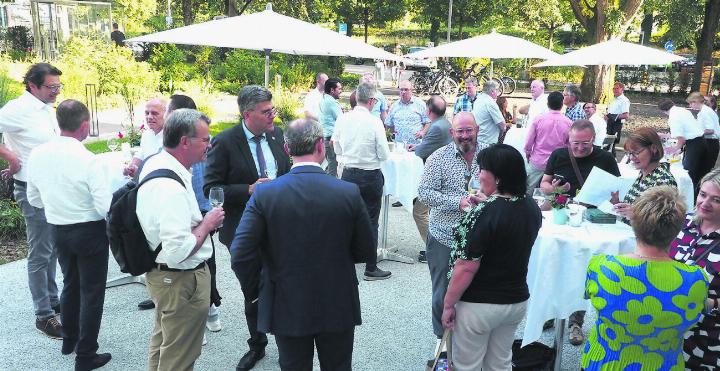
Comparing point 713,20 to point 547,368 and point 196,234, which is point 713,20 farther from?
point 196,234

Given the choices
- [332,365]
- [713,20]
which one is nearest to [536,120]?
[332,365]

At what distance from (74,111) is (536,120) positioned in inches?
191

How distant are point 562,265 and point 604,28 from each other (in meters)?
16.1

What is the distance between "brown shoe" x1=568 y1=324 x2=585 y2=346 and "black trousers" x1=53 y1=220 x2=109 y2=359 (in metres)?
3.47

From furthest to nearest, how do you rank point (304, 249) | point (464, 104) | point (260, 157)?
point (464, 104) < point (260, 157) < point (304, 249)

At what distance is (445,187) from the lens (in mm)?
3756

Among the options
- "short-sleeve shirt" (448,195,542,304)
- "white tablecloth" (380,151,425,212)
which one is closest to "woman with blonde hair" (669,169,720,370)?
"short-sleeve shirt" (448,195,542,304)

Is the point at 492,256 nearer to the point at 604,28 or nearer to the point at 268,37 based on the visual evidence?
→ the point at 268,37

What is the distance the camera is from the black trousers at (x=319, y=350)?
2.62 metres

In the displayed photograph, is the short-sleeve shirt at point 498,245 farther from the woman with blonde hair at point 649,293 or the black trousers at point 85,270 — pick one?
the black trousers at point 85,270

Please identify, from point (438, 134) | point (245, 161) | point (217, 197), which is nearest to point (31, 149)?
point (245, 161)

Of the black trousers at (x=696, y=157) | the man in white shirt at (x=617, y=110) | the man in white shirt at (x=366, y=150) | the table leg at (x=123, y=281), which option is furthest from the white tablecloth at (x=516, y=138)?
the table leg at (x=123, y=281)

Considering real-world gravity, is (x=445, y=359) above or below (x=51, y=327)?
above

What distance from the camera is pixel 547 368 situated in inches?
148
